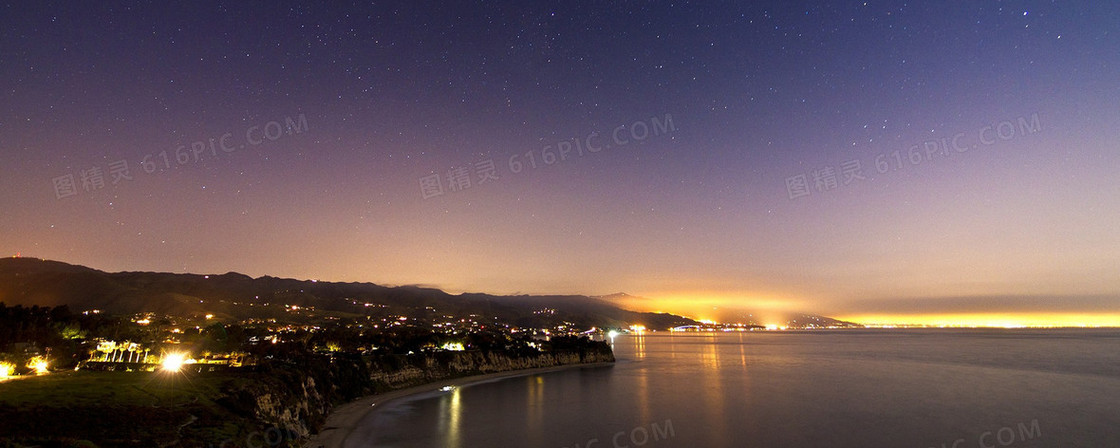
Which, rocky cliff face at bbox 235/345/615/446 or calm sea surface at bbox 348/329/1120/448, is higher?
rocky cliff face at bbox 235/345/615/446

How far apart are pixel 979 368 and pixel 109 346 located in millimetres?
149191

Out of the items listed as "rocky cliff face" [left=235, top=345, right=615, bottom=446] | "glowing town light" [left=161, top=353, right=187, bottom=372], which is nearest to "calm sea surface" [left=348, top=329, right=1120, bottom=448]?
"rocky cliff face" [left=235, top=345, right=615, bottom=446]

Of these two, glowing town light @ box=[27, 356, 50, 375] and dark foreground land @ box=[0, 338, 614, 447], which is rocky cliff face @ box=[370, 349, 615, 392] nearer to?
dark foreground land @ box=[0, 338, 614, 447]

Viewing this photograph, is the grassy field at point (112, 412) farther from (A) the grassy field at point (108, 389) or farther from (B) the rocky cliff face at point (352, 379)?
(B) the rocky cliff face at point (352, 379)

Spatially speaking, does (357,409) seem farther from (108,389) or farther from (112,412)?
(112,412)

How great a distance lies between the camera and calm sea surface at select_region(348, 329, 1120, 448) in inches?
1826

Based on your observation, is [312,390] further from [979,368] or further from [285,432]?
[979,368]

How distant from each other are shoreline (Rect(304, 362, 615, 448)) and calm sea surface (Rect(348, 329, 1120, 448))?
1591 millimetres

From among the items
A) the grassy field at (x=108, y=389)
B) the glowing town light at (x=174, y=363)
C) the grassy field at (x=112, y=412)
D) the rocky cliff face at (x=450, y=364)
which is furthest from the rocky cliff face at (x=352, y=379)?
the glowing town light at (x=174, y=363)

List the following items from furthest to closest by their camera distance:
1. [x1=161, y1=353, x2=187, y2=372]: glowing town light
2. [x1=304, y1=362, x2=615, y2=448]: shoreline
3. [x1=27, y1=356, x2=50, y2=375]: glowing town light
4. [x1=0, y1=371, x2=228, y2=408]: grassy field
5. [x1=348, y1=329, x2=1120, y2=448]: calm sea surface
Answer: [x1=161, y1=353, x2=187, y2=372]: glowing town light
[x1=348, y1=329, x2=1120, y2=448]: calm sea surface
[x1=27, y1=356, x2=50, y2=375]: glowing town light
[x1=304, y1=362, x2=615, y2=448]: shoreline
[x1=0, y1=371, x2=228, y2=408]: grassy field

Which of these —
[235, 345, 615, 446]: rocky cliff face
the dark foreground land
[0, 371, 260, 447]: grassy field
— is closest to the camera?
[0, 371, 260, 447]: grassy field

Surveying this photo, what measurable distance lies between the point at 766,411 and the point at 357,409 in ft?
148

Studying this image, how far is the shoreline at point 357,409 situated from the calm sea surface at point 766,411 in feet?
5.22

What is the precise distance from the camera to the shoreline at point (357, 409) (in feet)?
140
